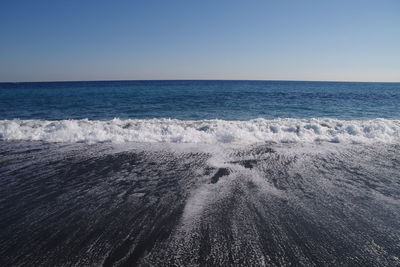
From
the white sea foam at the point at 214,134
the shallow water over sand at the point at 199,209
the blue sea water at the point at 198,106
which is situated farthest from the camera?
the blue sea water at the point at 198,106

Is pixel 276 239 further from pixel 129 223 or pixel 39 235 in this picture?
pixel 39 235

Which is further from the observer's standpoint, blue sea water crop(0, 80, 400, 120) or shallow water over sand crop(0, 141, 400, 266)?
blue sea water crop(0, 80, 400, 120)

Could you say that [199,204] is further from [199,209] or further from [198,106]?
[198,106]

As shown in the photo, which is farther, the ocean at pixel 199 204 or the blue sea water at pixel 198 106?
the blue sea water at pixel 198 106

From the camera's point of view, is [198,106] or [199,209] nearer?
[199,209]

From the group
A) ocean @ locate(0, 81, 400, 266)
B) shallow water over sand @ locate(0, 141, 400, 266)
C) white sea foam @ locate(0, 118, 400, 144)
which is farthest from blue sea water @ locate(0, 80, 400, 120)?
shallow water over sand @ locate(0, 141, 400, 266)

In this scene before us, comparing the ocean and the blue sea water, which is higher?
the blue sea water

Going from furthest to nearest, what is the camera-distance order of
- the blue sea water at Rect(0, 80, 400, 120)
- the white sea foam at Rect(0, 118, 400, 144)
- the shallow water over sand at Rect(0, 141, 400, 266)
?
the blue sea water at Rect(0, 80, 400, 120) → the white sea foam at Rect(0, 118, 400, 144) → the shallow water over sand at Rect(0, 141, 400, 266)

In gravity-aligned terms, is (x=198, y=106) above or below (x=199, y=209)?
above

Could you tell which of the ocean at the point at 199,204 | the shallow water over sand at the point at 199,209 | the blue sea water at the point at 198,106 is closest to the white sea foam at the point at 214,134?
the ocean at the point at 199,204

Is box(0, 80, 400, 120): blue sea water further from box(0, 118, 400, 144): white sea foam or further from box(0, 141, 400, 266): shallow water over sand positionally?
box(0, 141, 400, 266): shallow water over sand

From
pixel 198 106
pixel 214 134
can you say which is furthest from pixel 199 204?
pixel 198 106

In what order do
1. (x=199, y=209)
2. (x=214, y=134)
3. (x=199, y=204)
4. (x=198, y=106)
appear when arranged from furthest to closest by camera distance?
(x=198, y=106) < (x=214, y=134) < (x=199, y=204) < (x=199, y=209)

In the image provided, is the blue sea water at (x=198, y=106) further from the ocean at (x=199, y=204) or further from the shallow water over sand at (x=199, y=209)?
the shallow water over sand at (x=199, y=209)
